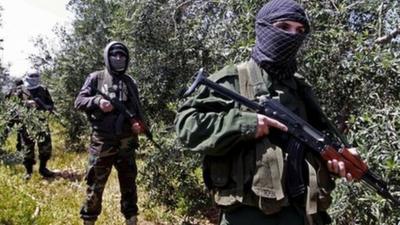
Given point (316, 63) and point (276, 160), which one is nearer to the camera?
point (276, 160)

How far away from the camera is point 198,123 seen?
212 centimetres

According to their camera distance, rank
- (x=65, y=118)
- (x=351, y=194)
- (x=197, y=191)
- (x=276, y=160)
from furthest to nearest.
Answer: (x=65, y=118), (x=197, y=191), (x=351, y=194), (x=276, y=160)

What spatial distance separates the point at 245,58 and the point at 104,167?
1.77 metres

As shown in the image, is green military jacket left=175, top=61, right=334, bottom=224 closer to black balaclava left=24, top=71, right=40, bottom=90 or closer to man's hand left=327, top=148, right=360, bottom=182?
man's hand left=327, top=148, right=360, bottom=182

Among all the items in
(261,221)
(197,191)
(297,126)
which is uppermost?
(297,126)

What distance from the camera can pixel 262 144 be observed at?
6.99 feet

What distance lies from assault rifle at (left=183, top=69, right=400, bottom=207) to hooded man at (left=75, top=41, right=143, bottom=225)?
2682 mm

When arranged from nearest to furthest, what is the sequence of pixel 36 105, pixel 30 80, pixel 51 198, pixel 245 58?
pixel 245 58 → pixel 51 198 → pixel 36 105 → pixel 30 80

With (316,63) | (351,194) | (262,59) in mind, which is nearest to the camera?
(262,59)

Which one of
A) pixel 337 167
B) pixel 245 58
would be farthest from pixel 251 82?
pixel 245 58

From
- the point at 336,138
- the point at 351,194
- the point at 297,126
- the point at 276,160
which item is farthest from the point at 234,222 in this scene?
the point at 351,194

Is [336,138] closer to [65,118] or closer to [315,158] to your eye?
[315,158]

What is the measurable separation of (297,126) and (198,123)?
419mm

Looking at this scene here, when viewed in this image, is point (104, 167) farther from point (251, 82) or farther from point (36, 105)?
point (36, 105)
